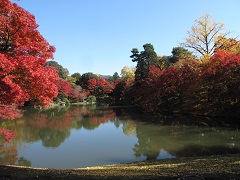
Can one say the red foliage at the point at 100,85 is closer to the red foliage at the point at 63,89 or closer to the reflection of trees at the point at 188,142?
the red foliage at the point at 63,89

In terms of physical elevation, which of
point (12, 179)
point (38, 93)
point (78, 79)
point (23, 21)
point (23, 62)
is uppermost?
point (78, 79)

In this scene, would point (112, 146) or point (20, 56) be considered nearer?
point (20, 56)

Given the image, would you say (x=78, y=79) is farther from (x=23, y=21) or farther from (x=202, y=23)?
(x=23, y=21)

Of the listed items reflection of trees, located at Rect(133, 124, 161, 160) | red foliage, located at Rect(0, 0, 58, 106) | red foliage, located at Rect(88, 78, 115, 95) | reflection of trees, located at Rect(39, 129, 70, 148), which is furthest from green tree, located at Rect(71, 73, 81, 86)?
red foliage, located at Rect(0, 0, 58, 106)

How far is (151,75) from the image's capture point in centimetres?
3259

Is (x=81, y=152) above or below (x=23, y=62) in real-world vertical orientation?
below

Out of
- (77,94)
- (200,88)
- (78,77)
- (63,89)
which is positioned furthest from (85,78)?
(200,88)

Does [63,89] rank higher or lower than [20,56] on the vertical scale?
higher

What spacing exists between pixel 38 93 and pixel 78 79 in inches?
2758

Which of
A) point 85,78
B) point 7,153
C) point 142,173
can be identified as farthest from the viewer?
point 85,78

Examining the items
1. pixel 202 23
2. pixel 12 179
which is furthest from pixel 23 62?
pixel 202 23

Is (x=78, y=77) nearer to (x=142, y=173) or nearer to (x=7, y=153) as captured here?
(x=7, y=153)

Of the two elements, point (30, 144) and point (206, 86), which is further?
point (206, 86)

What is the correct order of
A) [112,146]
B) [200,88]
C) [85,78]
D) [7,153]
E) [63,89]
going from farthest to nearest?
1. [85,78]
2. [63,89]
3. [200,88]
4. [112,146]
5. [7,153]
